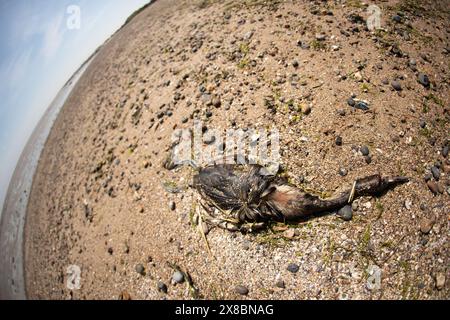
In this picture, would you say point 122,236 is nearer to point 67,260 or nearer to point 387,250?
point 67,260

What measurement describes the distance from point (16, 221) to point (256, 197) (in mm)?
8916

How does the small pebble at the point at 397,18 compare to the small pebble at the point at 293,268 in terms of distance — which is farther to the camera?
the small pebble at the point at 397,18

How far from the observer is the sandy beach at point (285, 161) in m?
2.92

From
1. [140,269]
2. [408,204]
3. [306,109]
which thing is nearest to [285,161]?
[306,109]

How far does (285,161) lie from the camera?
3.41m

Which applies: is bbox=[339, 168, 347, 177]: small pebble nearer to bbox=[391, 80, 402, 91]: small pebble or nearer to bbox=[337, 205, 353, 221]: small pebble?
bbox=[337, 205, 353, 221]: small pebble

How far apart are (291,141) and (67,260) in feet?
14.5

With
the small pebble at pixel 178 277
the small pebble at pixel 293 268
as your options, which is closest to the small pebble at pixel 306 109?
the small pebble at pixel 293 268

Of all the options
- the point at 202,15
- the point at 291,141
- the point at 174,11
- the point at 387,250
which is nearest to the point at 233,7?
the point at 202,15

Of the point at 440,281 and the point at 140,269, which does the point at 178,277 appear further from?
the point at 440,281

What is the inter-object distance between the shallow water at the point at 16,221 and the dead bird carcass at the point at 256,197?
18.6 feet

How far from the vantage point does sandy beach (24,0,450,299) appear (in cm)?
292

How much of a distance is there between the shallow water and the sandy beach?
3.98 feet

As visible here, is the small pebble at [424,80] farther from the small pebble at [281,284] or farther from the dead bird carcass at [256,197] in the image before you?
the small pebble at [281,284]
